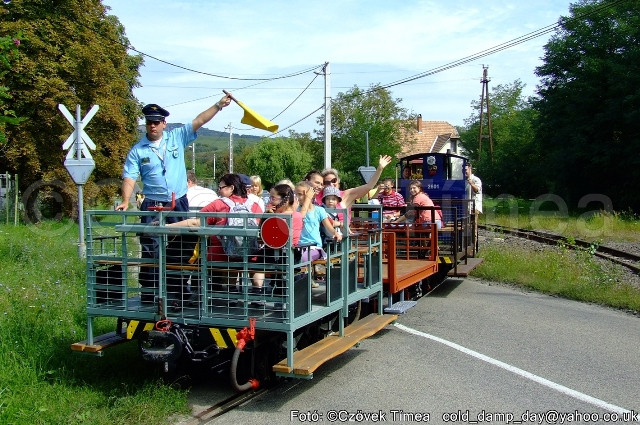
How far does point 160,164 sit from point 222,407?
7.65ft

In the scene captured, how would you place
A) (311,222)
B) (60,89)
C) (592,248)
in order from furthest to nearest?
1. (60,89)
2. (592,248)
3. (311,222)

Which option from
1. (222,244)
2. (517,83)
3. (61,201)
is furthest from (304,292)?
(517,83)

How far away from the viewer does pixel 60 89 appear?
78.5ft

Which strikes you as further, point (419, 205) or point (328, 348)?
point (419, 205)

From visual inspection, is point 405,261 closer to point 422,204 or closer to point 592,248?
point 422,204

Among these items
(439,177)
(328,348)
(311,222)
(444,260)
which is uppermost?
(439,177)

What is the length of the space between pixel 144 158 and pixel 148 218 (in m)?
0.60

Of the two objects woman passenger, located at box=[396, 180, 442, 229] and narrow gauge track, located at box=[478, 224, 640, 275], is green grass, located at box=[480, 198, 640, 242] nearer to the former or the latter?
narrow gauge track, located at box=[478, 224, 640, 275]

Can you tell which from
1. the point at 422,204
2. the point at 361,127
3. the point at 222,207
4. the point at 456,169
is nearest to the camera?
the point at 222,207

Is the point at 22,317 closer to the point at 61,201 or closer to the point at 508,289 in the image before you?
the point at 508,289

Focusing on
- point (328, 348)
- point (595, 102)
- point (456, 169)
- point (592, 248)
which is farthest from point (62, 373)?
point (595, 102)

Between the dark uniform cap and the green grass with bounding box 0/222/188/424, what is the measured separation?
2391mm

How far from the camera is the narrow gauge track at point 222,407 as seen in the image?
5.34 meters

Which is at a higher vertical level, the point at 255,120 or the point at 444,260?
the point at 255,120
